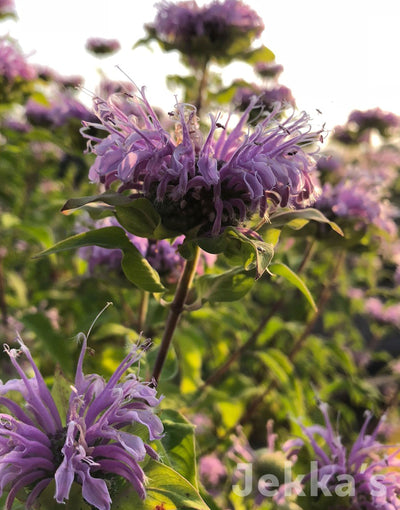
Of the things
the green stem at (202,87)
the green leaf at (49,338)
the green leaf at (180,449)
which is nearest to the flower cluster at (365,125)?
the green stem at (202,87)

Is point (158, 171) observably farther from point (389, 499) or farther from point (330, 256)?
point (330, 256)

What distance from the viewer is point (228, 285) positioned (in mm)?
807

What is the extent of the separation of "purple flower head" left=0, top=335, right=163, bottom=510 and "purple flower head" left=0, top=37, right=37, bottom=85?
1522 millimetres

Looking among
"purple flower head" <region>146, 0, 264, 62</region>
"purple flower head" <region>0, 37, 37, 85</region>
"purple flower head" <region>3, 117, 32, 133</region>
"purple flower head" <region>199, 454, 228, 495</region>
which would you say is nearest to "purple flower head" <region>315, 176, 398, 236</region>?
"purple flower head" <region>146, 0, 264, 62</region>

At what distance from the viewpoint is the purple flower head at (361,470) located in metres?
0.88

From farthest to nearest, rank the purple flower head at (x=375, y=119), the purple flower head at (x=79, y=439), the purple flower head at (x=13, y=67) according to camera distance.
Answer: the purple flower head at (x=375, y=119) < the purple flower head at (x=13, y=67) < the purple flower head at (x=79, y=439)

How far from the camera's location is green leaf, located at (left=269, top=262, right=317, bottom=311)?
777 mm

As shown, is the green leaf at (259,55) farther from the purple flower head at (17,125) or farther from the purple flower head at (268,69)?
the purple flower head at (17,125)

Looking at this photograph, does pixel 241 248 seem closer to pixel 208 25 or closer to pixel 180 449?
pixel 180 449

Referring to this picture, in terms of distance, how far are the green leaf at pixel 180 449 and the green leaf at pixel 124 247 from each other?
21cm

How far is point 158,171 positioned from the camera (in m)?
0.70

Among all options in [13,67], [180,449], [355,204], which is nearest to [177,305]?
[180,449]

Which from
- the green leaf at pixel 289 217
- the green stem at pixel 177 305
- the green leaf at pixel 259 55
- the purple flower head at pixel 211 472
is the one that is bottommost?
the purple flower head at pixel 211 472

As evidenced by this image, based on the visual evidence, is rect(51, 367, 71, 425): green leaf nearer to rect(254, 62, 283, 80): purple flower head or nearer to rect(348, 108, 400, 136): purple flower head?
rect(254, 62, 283, 80): purple flower head
